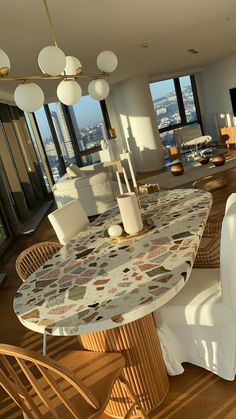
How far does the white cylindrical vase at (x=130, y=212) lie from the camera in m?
2.24

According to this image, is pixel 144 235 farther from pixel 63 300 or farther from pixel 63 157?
pixel 63 157

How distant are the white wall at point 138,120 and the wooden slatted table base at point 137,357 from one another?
8.05m

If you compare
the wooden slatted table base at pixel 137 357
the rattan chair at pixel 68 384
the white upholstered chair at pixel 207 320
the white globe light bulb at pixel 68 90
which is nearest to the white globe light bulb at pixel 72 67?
the white globe light bulb at pixel 68 90

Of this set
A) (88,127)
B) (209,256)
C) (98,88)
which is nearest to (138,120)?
(88,127)

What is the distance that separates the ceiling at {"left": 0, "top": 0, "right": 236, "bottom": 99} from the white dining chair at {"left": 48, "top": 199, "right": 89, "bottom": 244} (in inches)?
66.5

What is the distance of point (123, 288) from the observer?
1.60 m

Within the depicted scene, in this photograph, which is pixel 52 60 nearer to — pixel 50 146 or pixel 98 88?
pixel 98 88

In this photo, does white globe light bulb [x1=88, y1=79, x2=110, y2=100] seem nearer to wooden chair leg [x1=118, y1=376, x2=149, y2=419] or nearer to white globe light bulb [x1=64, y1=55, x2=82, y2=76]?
white globe light bulb [x1=64, y1=55, x2=82, y2=76]

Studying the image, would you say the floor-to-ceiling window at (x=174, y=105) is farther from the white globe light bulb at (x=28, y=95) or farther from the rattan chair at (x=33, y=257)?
the white globe light bulb at (x=28, y=95)

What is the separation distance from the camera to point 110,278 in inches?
68.7

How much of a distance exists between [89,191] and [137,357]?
4348 mm

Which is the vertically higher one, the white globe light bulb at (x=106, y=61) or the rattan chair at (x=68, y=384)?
the white globe light bulb at (x=106, y=61)

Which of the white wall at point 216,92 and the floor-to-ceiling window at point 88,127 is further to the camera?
the white wall at point 216,92

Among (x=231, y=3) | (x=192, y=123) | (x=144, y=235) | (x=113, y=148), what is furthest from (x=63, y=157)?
(x=144, y=235)
